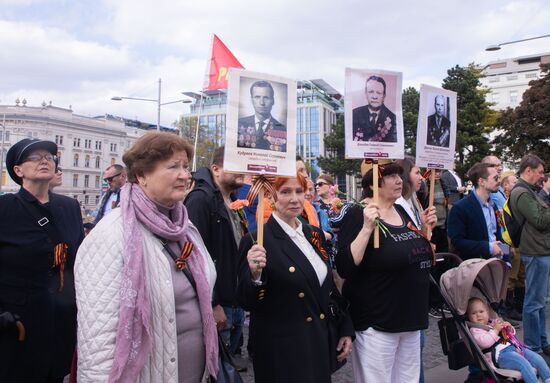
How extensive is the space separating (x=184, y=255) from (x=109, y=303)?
48 centimetres

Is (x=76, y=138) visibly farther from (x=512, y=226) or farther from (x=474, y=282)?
(x=474, y=282)

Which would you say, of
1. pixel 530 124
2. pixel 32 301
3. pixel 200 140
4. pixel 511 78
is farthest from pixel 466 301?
pixel 511 78

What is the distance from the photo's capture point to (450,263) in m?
6.35

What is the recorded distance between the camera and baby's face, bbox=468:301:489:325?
416 cm

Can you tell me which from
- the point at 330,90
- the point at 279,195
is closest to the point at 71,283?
the point at 279,195

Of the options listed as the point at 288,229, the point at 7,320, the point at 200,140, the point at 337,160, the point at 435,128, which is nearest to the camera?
the point at 7,320

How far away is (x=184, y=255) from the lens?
8.25 feet

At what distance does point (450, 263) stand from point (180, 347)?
4.91 metres

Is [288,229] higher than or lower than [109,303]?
higher

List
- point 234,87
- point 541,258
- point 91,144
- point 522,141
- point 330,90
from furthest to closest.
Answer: point 330,90, point 91,144, point 522,141, point 541,258, point 234,87

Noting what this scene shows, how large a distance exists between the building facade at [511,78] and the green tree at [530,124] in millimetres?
67972

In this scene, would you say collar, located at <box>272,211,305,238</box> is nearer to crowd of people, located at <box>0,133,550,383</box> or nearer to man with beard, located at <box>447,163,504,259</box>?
crowd of people, located at <box>0,133,550,383</box>

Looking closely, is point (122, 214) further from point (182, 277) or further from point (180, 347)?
point (180, 347)

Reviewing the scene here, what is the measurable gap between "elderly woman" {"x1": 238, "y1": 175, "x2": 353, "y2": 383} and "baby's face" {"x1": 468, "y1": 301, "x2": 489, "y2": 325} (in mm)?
1782
